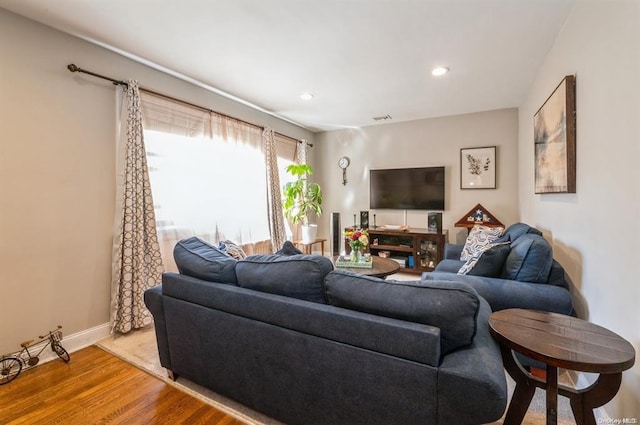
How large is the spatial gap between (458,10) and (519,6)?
0.40m

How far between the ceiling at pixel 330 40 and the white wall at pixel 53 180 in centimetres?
17

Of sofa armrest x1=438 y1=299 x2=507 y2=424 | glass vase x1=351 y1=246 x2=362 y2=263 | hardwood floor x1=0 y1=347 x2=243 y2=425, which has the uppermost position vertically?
glass vase x1=351 y1=246 x2=362 y2=263

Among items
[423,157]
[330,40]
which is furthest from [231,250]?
[423,157]

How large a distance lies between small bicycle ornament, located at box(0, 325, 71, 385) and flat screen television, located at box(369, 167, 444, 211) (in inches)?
168

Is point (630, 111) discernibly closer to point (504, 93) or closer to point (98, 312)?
point (504, 93)

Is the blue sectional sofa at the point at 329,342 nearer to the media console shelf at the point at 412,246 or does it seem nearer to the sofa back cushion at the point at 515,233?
the sofa back cushion at the point at 515,233

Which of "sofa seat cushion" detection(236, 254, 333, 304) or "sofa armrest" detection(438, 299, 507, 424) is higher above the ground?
"sofa seat cushion" detection(236, 254, 333, 304)

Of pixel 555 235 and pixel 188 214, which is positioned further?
pixel 188 214

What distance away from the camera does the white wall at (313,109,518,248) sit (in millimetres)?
4305

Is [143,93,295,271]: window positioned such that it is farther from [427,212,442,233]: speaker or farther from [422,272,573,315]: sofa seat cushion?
[422,272,573,315]: sofa seat cushion

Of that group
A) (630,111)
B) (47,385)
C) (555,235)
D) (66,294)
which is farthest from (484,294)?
(66,294)

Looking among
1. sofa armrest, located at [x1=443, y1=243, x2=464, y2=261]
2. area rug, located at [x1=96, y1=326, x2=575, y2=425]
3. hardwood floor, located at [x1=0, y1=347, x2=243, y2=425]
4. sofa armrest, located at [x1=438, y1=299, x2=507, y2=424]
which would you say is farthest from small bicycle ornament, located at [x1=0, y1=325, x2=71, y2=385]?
sofa armrest, located at [x1=443, y1=243, x2=464, y2=261]

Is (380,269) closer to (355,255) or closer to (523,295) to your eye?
(355,255)

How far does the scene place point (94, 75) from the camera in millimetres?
2477
